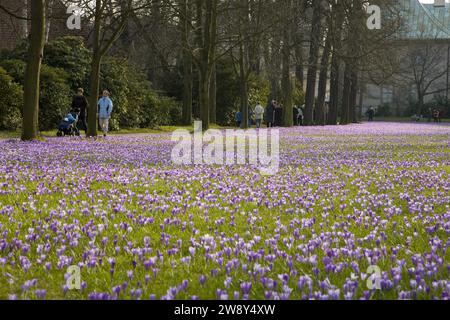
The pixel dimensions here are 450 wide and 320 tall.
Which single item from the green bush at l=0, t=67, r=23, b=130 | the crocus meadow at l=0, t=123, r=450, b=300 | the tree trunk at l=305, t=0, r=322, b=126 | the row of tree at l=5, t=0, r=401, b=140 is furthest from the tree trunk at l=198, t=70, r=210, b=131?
the crocus meadow at l=0, t=123, r=450, b=300

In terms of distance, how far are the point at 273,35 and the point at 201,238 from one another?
30429 millimetres

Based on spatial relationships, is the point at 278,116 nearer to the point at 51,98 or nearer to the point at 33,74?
the point at 51,98

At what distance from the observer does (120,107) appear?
31250 mm

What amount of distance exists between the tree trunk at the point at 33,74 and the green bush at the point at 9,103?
499 cm

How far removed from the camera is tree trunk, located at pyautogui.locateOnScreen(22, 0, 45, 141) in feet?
65.2

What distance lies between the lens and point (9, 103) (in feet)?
81.6

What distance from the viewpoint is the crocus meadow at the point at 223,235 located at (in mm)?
3684

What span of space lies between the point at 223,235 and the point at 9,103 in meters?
22.1

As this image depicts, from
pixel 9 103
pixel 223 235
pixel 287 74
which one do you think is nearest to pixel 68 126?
pixel 9 103

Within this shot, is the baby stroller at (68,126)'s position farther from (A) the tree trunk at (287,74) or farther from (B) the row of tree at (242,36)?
(A) the tree trunk at (287,74)

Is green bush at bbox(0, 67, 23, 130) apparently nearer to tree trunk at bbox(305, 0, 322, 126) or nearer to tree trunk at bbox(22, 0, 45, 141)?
tree trunk at bbox(22, 0, 45, 141)

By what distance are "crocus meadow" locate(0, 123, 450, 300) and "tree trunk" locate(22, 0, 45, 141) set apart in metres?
10.2
